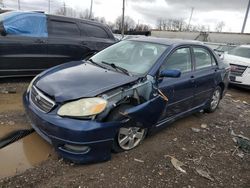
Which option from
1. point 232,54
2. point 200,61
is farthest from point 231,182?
point 232,54

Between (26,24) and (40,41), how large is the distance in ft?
1.68

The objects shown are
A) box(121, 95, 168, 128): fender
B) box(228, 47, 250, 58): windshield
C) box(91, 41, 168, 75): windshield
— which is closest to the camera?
box(121, 95, 168, 128): fender

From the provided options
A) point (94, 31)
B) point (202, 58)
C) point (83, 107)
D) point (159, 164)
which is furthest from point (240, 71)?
point (83, 107)

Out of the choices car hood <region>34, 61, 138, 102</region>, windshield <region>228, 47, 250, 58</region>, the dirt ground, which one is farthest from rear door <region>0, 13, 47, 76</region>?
windshield <region>228, 47, 250, 58</region>

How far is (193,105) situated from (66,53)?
3.71 m

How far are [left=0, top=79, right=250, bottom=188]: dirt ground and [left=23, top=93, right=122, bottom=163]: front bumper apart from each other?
0.62ft

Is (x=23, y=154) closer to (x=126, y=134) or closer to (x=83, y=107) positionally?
(x=83, y=107)

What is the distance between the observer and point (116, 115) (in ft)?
10.5

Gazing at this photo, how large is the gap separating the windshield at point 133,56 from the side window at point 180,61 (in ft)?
0.64

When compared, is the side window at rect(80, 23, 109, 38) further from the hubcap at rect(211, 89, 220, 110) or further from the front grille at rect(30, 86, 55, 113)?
the front grille at rect(30, 86, 55, 113)

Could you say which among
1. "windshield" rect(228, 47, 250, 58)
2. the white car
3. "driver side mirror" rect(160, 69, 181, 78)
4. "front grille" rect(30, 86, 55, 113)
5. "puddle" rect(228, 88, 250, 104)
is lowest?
"puddle" rect(228, 88, 250, 104)

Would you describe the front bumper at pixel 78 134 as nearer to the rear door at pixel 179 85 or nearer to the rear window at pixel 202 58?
the rear door at pixel 179 85

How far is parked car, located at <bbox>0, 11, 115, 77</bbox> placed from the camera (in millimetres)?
6012

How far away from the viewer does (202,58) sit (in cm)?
520
